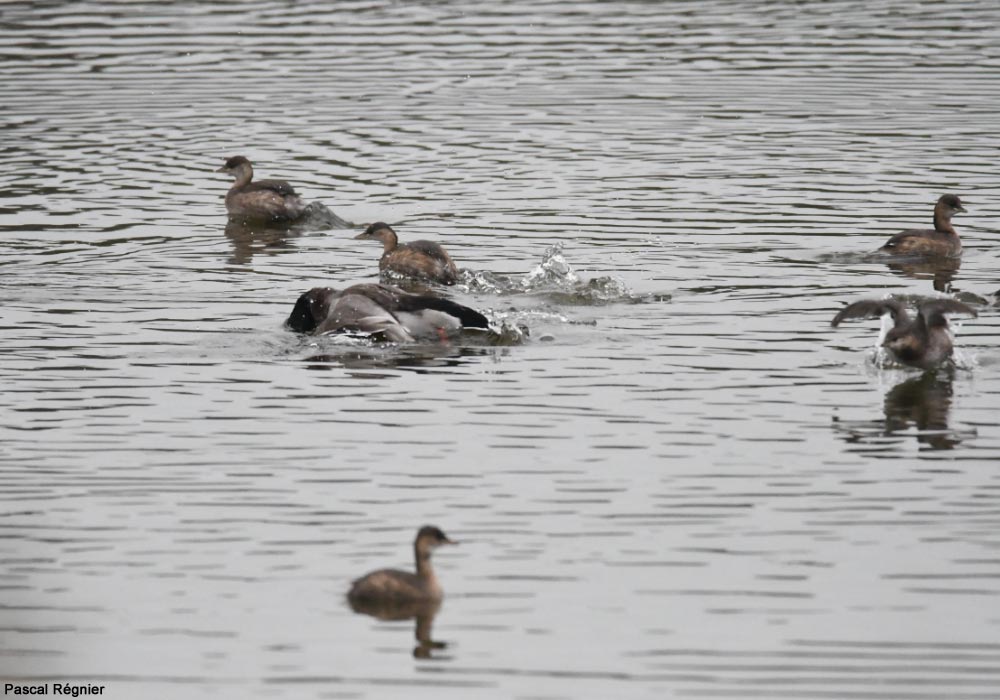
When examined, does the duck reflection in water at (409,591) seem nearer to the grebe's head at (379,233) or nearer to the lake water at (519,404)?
the lake water at (519,404)

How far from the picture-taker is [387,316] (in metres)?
16.6

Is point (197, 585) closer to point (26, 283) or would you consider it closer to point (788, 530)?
point (788, 530)

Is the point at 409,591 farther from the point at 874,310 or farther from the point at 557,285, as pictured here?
the point at 557,285

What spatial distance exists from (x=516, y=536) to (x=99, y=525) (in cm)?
274

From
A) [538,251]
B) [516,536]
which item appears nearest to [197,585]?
[516,536]

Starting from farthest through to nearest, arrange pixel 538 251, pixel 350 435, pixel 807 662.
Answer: pixel 538 251 < pixel 350 435 < pixel 807 662

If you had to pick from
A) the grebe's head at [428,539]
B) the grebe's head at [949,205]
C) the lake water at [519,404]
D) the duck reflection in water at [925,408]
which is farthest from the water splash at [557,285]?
the grebe's head at [428,539]

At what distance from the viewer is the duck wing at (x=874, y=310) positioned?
15742 mm

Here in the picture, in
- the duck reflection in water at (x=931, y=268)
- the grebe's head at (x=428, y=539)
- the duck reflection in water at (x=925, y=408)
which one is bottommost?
the duck reflection in water at (x=931, y=268)

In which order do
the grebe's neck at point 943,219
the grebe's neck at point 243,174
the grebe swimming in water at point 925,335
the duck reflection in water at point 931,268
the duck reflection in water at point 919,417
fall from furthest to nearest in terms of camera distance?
the grebe's neck at point 243,174
the grebe's neck at point 943,219
the duck reflection in water at point 931,268
the grebe swimming in water at point 925,335
the duck reflection in water at point 919,417

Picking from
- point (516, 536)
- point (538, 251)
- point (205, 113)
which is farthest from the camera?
point (205, 113)

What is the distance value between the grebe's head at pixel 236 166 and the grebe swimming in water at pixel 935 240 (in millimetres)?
8900

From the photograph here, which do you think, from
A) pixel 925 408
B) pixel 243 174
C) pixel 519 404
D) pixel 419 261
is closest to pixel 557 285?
pixel 419 261

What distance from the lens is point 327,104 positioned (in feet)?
101
